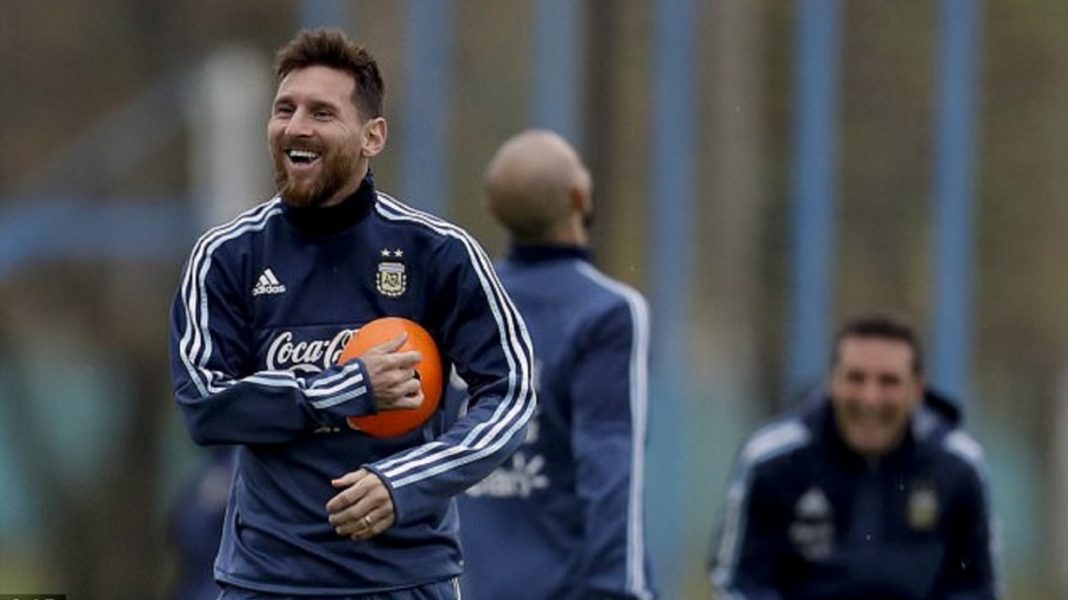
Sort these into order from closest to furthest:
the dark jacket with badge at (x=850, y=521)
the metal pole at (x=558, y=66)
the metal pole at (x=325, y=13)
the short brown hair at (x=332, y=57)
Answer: the short brown hair at (x=332, y=57)
the dark jacket with badge at (x=850, y=521)
the metal pole at (x=558, y=66)
the metal pole at (x=325, y=13)

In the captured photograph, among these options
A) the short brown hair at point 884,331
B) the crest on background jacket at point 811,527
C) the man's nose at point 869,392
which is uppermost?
the short brown hair at point 884,331

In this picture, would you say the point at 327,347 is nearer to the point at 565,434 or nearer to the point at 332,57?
the point at 332,57

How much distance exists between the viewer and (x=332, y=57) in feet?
19.7

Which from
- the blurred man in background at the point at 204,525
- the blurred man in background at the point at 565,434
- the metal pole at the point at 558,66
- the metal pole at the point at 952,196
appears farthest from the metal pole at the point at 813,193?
the blurred man in background at the point at 565,434

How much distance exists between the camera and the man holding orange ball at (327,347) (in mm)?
5840

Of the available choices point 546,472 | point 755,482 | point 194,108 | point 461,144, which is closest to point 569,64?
point 461,144

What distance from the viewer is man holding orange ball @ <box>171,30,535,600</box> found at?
19.2ft

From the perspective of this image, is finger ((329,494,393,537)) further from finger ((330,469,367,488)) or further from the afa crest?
the afa crest

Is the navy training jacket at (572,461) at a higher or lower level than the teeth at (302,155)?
lower

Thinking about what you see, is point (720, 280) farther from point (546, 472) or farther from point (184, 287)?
point (184, 287)

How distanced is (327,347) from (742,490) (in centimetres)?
335

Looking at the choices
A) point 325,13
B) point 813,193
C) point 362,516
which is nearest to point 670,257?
point 813,193

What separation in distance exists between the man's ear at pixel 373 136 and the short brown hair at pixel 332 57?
0.07 ft

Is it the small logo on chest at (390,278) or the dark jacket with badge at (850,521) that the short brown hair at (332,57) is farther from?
the dark jacket with badge at (850,521)
